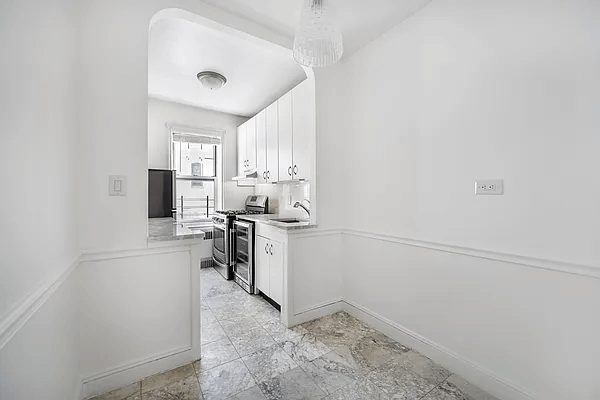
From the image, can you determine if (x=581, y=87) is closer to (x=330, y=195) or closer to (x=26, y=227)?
(x=330, y=195)

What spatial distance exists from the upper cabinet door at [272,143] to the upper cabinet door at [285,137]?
8 centimetres

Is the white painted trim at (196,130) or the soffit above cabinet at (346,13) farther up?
the soffit above cabinet at (346,13)

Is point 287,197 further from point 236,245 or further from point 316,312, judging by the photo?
point 316,312

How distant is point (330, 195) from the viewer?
8.36ft

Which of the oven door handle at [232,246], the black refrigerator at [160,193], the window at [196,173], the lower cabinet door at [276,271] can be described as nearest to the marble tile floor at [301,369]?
the lower cabinet door at [276,271]

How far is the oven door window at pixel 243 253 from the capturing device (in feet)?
9.98

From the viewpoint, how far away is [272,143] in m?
3.34

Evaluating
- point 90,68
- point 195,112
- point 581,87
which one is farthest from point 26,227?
point 195,112

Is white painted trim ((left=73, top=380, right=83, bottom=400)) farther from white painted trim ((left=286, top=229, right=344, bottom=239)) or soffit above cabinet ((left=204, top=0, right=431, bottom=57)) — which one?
soffit above cabinet ((left=204, top=0, right=431, bottom=57))

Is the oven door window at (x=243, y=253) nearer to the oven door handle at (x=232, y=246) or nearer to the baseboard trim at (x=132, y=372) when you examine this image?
the oven door handle at (x=232, y=246)

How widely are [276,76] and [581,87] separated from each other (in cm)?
264

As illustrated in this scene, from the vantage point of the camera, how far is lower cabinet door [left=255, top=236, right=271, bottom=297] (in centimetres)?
268

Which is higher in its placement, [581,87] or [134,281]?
[581,87]

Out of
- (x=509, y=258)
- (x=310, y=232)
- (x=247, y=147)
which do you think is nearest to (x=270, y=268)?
(x=310, y=232)
